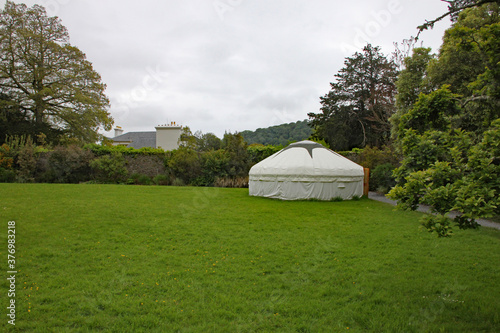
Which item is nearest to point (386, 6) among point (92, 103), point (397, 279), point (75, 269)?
point (397, 279)

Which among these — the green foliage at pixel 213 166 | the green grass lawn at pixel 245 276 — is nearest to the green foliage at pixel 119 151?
the green foliage at pixel 213 166

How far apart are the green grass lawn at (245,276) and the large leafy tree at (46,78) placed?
1836cm

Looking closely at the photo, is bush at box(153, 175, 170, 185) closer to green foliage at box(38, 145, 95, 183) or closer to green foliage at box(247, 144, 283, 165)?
green foliage at box(38, 145, 95, 183)

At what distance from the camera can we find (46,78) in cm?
2128

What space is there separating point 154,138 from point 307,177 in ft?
87.5

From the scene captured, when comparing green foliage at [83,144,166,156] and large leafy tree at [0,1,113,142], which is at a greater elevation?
large leafy tree at [0,1,113,142]

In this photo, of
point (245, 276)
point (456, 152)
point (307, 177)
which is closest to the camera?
point (456, 152)

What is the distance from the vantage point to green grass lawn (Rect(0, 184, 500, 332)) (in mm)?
2393

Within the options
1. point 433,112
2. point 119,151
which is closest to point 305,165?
point 433,112

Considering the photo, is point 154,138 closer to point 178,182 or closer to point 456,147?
point 178,182

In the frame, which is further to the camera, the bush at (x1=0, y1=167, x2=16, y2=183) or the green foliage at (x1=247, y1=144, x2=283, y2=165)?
the green foliage at (x1=247, y1=144, x2=283, y2=165)

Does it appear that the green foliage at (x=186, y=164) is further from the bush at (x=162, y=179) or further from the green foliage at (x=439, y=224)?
the green foliage at (x=439, y=224)

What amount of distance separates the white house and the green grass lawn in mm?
18794

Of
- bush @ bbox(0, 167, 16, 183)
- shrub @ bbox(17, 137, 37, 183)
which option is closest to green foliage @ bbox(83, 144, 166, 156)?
shrub @ bbox(17, 137, 37, 183)
